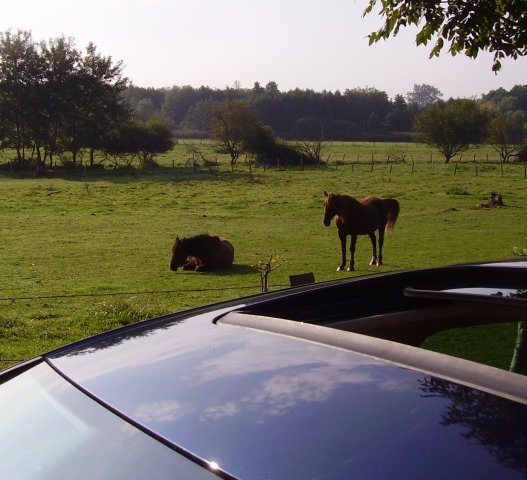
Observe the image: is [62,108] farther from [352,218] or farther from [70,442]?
[70,442]

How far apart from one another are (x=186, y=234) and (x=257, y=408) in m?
21.5

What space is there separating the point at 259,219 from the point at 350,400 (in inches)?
990

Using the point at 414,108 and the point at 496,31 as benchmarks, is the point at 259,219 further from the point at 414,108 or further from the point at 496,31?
the point at 414,108

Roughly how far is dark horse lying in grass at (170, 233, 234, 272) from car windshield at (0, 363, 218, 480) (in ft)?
48.0

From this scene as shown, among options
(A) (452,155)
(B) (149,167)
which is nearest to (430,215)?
(B) (149,167)

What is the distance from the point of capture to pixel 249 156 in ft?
192

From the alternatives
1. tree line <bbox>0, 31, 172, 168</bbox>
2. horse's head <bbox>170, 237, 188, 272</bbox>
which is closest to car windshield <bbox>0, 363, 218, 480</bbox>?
horse's head <bbox>170, 237, 188, 272</bbox>

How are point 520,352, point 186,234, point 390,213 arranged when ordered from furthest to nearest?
point 186,234
point 390,213
point 520,352

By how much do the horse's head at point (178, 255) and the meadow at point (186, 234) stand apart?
0.76 feet

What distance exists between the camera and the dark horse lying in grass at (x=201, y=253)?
16500 mm

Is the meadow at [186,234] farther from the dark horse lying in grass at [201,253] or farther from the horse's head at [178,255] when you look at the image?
the dark horse lying in grass at [201,253]

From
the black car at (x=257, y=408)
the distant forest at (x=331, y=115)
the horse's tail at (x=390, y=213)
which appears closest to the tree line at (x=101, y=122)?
the distant forest at (x=331, y=115)

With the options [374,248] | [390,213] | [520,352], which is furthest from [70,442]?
[390,213]

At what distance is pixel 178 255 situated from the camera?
54.5 ft
